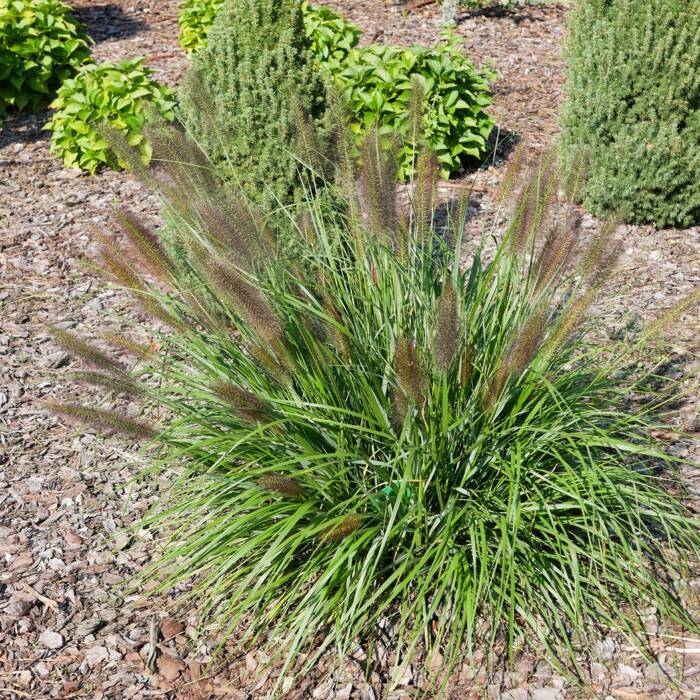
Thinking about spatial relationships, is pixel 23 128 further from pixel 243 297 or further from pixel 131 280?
pixel 243 297

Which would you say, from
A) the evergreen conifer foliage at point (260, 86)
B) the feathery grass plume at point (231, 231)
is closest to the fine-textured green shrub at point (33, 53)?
the evergreen conifer foliage at point (260, 86)

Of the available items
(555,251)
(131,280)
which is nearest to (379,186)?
(555,251)

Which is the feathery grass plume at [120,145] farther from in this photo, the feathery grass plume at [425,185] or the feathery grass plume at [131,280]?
the feathery grass plume at [425,185]

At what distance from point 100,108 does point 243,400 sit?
4.78m

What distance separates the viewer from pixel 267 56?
15.9 feet

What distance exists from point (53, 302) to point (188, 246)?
9.50 ft

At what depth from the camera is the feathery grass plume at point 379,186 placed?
9.56 ft

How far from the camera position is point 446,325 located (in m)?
2.25

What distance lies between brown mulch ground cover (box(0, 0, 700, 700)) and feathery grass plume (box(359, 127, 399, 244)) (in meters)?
1.21

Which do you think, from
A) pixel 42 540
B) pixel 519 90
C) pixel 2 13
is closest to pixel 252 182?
pixel 42 540

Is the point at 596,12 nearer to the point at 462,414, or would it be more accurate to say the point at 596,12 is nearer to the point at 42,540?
the point at 462,414

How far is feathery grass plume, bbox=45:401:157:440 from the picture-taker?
257 centimetres

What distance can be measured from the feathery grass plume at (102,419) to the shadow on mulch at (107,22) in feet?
27.2

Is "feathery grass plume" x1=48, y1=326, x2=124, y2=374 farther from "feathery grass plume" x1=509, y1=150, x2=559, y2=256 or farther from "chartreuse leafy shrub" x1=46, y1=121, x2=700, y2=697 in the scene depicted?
"feathery grass plume" x1=509, y1=150, x2=559, y2=256
